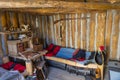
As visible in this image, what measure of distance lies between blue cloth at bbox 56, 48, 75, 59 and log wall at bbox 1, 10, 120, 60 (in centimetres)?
18

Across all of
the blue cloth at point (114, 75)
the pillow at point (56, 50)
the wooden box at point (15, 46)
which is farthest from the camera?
the pillow at point (56, 50)

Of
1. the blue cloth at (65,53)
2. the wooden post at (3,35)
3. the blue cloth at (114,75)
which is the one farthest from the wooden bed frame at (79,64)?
the wooden post at (3,35)

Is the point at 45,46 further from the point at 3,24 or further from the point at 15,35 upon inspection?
the point at 3,24

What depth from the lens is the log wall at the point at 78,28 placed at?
368cm

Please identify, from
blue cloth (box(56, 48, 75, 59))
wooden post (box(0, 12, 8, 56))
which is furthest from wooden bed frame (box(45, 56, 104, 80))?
wooden post (box(0, 12, 8, 56))

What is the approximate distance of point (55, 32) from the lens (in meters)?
4.74

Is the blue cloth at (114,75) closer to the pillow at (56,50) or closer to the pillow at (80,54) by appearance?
the pillow at (80,54)

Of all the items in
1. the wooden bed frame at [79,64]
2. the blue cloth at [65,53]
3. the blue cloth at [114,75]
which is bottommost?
the blue cloth at [114,75]

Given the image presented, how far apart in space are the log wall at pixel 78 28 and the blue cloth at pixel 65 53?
0.59ft

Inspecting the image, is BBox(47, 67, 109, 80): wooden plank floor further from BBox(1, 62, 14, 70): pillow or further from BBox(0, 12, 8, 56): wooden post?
BBox(0, 12, 8, 56): wooden post

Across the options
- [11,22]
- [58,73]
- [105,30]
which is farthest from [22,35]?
[105,30]

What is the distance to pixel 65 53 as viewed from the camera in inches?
171

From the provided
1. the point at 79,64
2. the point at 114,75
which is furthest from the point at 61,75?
the point at 114,75

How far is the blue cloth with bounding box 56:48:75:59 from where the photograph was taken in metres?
4.18
